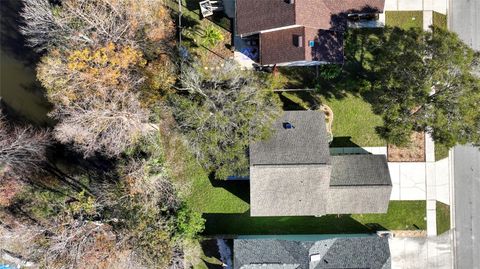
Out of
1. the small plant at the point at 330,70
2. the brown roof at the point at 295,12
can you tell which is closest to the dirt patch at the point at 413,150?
the small plant at the point at 330,70

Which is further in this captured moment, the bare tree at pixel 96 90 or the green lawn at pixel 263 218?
the green lawn at pixel 263 218

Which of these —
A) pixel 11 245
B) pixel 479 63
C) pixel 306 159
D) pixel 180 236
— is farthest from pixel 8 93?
pixel 479 63

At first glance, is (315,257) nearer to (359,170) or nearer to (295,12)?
(359,170)

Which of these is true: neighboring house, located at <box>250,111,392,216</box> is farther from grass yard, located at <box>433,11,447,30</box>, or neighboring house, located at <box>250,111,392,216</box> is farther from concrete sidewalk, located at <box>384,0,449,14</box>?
grass yard, located at <box>433,11,447,30</box>

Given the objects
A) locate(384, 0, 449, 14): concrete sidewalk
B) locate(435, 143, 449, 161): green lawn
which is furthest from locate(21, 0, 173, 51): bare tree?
Answer: locate(435, 143, 449, 161): green lawn

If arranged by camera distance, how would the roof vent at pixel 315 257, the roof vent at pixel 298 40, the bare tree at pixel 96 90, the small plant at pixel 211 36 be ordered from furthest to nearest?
the small plant at pixel 211 36 → the roof vent at pixel 315 257 → the roof vent at pixel 298 40 → the bare tree at pixel 96 90

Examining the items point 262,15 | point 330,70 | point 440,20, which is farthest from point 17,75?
→ point 440,20

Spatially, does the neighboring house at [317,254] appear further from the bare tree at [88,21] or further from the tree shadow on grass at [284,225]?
the bare tree at [88,21]

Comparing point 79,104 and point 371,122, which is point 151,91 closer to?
point 79,104
